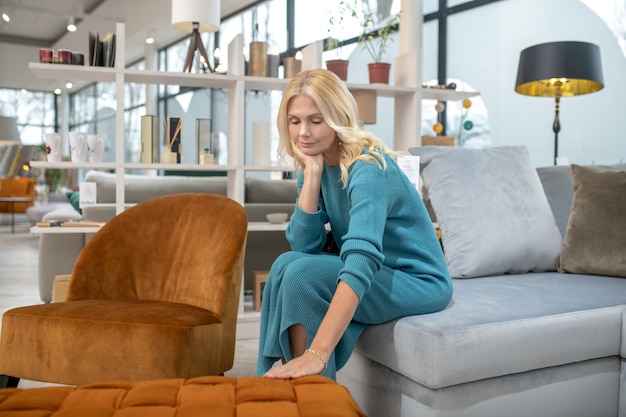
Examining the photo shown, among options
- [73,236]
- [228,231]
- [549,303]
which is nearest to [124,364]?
[228,231]

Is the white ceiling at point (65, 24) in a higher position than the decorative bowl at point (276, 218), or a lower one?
higher

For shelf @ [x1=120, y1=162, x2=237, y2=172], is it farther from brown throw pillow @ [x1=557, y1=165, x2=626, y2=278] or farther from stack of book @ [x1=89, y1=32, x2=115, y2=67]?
brown throw pillow @ [x1=557, y1=165, x2=626, y2=278]

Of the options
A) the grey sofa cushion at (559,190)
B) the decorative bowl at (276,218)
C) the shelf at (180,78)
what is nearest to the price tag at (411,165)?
the grey sofa cushion at (559,190)

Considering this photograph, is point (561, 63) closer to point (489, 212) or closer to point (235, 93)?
point (489, 212)

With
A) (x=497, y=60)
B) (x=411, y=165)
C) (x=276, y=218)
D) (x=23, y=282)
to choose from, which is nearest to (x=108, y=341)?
(x=411, y=165)

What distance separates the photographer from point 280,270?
5.67 ft

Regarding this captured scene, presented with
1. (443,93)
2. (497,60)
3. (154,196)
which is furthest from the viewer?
(497,60)

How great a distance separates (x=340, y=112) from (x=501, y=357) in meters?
0.77

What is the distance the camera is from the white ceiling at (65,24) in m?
9.23

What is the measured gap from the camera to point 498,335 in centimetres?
163

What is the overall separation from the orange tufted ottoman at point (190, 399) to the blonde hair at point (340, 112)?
0.65 m

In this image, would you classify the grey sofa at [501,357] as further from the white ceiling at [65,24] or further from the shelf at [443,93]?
the white ceiling at [65,24]

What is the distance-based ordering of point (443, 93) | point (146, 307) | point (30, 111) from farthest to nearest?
point (30, 111) < point (443, 93) < point (146, 307)

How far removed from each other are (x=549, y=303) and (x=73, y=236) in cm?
300
